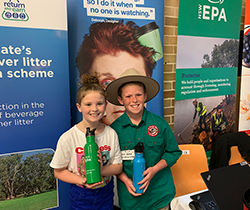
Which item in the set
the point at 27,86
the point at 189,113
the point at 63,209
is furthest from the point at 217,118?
the point at 27,86

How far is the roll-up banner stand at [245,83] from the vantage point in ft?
9.13

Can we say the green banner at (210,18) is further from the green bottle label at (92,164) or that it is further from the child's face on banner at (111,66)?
the green bottle label at (92,164)

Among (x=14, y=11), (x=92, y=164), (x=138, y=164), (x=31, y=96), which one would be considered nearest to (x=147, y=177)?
(x=138, y=164)

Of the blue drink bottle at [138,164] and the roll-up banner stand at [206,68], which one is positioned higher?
the roll-up banner stand at [206,68]

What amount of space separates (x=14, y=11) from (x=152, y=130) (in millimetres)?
1389

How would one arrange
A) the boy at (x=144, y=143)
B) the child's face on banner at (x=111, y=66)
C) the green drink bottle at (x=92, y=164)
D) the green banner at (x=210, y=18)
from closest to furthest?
the green drink bottle at (x=92, y=164), the boy at (x=144, y=143), the child's face on banner at (x=111, y=66), the green banner at (x=210, y=18)

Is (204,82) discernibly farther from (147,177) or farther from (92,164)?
(92,164)

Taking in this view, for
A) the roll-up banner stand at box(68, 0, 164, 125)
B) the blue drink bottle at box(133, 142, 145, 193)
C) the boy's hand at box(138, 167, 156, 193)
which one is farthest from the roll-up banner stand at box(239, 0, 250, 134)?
the blue drink bottle at box(133, 142, 145, 193)

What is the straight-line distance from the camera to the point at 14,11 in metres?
1.50

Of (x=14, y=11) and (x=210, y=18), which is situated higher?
(x=210, y=18)

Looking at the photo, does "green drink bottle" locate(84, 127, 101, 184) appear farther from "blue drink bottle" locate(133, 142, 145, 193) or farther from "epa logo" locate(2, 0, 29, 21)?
"epa logo" locate(2, 0, 29, 21)

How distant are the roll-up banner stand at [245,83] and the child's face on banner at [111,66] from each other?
173cm

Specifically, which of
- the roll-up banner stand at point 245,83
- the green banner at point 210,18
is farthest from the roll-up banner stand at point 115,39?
the roll-up banner stand at point 245,83

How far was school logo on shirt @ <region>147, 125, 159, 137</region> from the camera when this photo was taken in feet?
4.77
